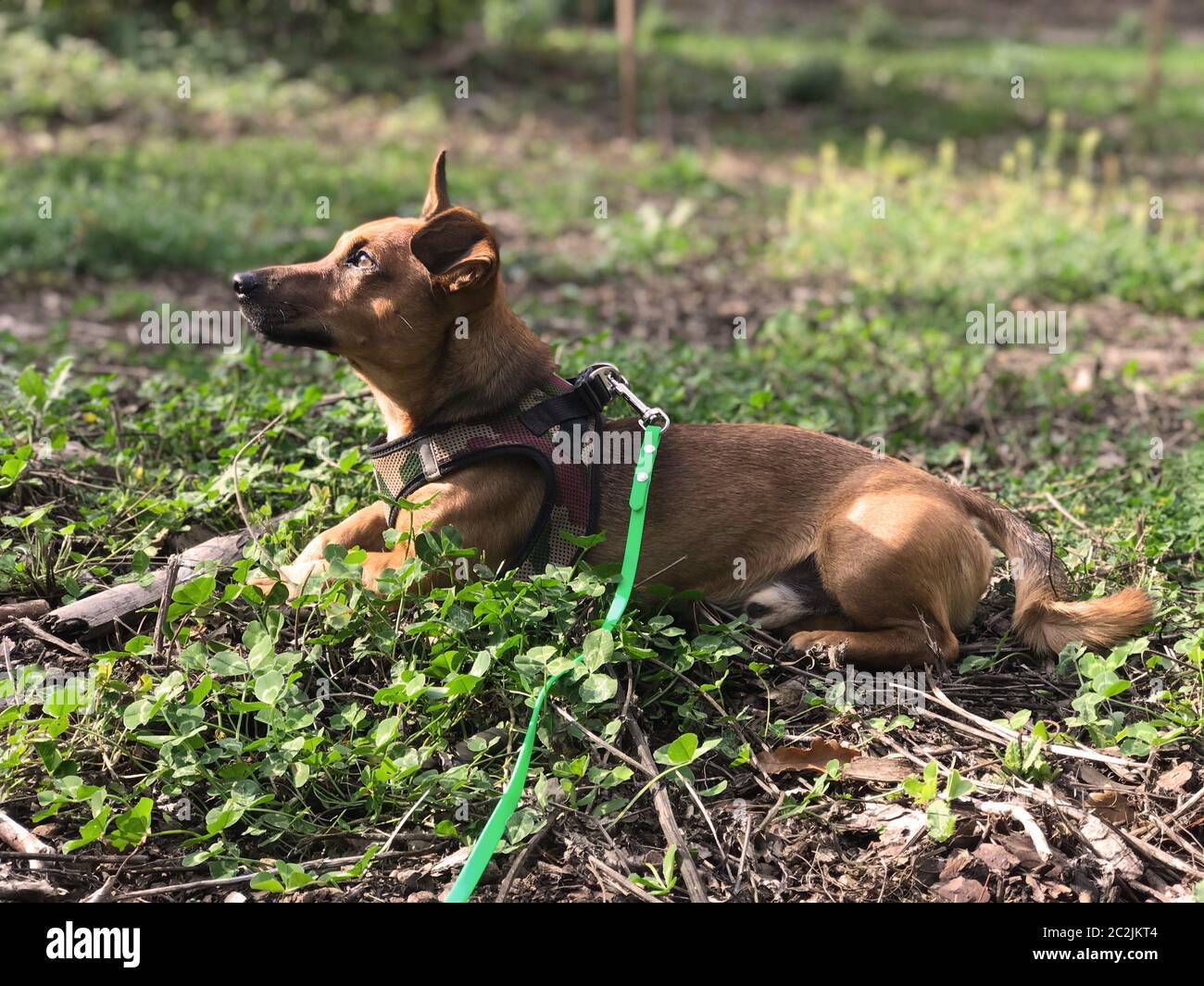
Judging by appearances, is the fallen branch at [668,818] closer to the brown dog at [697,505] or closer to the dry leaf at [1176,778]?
the brown dog at [697,505]

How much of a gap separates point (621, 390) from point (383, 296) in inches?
34.3

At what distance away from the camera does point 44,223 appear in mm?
8461

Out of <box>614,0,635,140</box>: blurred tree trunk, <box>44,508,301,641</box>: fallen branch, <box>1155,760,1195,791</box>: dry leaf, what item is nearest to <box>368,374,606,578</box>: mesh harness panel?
<box>44,508,301,641</box>: fallen branch

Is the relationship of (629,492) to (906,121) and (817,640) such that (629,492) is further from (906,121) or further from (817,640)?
(906,121)

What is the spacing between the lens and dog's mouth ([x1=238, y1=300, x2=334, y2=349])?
377 cm

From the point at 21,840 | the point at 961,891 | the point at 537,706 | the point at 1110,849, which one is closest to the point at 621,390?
the point at 537,706

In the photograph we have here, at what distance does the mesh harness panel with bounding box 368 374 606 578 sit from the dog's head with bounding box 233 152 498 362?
12.6 inches

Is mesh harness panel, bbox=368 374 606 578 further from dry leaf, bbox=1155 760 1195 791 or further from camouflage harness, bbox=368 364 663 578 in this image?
dry leaf, bbox=1155 760 1195 791

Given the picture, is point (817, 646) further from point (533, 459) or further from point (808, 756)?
point (533, 459)

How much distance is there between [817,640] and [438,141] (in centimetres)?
1055

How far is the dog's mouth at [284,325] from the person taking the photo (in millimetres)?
3770
